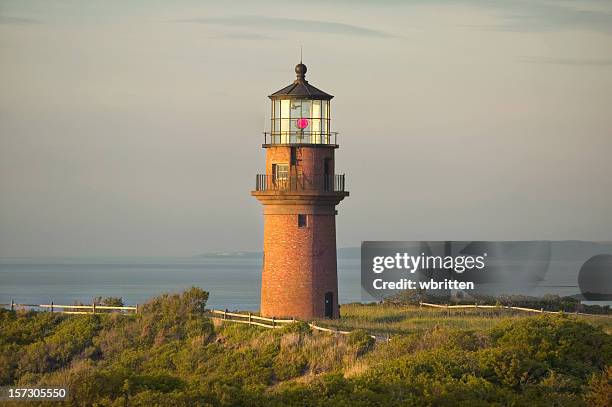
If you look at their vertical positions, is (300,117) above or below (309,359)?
above

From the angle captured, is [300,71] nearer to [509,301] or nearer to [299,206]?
[299,206]

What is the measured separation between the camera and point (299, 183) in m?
42.9

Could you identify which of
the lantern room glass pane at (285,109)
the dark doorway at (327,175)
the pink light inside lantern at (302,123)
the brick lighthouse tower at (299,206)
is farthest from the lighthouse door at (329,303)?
the lantern room glass pane at (285,109)

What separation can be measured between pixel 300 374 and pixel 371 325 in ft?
21.3

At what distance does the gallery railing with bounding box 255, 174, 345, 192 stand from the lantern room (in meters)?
1.23

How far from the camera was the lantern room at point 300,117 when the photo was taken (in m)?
43.1

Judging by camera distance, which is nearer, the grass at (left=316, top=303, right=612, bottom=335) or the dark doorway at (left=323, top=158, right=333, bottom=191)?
the grass at (left=316, top=303, right=612, bottom=335)

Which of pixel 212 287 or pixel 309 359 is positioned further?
pixel 212 287

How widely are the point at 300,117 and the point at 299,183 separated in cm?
227

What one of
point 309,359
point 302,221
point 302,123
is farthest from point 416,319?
point 309,359

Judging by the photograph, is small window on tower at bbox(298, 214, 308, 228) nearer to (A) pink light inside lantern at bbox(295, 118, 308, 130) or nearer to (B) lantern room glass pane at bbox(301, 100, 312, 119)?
(A) pink light inside lantern at bbox(295, 118, 308, 130)

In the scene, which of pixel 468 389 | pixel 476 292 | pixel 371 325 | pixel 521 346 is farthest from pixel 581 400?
pixel 476 292

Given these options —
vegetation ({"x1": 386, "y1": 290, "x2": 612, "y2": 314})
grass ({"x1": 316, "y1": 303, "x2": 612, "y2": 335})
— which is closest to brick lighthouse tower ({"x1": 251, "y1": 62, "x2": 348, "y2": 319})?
grass ({"x1": 316, "y1": 303, "x2": 612, "y2": 335})

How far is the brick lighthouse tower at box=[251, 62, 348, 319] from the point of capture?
42656 millimetres
